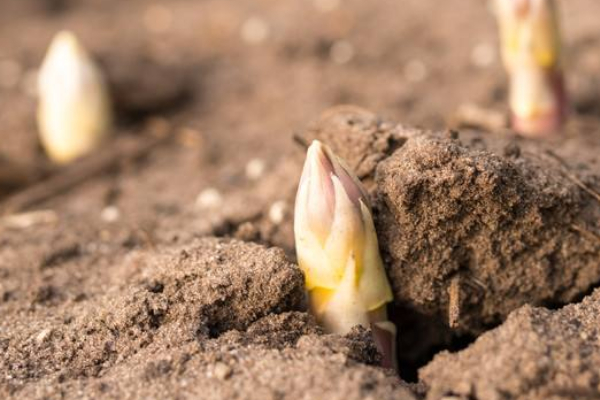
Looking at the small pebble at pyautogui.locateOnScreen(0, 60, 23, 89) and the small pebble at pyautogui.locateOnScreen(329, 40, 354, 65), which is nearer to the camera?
the small pebble at pyautogui.locateOnScreen(329, 40, 354, 65)

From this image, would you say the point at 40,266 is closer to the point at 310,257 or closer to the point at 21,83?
the point at 310,257

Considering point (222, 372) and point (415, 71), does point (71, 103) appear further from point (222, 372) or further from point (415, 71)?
point (222, 372)

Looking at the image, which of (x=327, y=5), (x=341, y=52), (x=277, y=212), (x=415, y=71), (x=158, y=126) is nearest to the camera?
(x=277, y=212)

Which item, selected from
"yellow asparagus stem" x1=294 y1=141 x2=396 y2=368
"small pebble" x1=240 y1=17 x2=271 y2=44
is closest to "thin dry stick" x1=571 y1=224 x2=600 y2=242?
"yellow asparagus stem" x1=294 y1=141 x2=396 y2=368

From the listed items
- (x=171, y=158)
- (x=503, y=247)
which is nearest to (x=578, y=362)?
(x=503, y=247)

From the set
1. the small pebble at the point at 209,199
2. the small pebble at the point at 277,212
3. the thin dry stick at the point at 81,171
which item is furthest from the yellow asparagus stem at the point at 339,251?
the thin dry stick at the point at 81,171

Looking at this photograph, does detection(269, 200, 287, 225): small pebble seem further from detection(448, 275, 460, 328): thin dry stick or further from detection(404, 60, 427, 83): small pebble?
detection(404, 60, 427, 83): small pebble

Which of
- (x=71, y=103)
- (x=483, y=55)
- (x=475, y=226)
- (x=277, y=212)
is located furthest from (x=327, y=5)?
(x=475, y=226)
